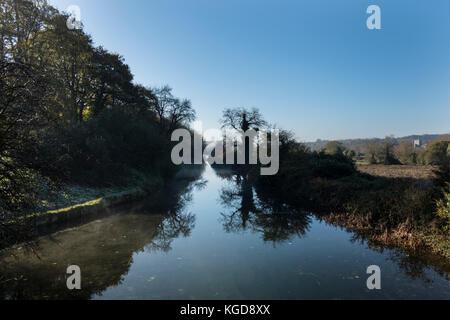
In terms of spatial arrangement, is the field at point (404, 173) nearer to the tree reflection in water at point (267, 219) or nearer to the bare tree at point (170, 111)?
the tree reflection in water at point (267, 219)

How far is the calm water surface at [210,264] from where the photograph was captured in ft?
18.4

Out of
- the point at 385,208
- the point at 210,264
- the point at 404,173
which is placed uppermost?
the point at 404,173

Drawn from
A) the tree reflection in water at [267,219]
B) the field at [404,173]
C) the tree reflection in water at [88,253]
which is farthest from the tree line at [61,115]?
the field at [404,173]

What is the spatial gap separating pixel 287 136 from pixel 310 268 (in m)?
17.8

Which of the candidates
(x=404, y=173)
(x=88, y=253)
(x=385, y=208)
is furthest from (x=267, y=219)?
(x=404, y=173)

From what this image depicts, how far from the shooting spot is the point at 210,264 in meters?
7.29

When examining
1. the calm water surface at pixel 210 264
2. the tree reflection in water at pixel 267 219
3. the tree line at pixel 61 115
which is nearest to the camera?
the tree line at pixel 61 115

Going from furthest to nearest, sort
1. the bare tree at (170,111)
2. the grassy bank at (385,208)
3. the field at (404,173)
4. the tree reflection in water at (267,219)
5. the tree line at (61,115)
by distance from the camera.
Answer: the bare tree at (170,111) → the field at (404,173) → the tree reflection in water at (267,219) → the grassy bank at (385,208) → the tree line at (61,115)

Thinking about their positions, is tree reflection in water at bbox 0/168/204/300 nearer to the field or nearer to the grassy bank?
the grassy bank

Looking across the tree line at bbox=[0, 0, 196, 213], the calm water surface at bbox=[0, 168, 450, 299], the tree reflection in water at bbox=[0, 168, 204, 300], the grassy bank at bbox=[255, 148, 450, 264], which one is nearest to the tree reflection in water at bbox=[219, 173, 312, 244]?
the calm water surface at bbox=[0, 168, 450, 299]

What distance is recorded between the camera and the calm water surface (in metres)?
5.61

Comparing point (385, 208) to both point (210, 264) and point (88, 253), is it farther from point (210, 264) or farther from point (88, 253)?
point (88, 253)

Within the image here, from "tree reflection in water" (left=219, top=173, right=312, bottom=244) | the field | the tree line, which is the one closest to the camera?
the tree line
